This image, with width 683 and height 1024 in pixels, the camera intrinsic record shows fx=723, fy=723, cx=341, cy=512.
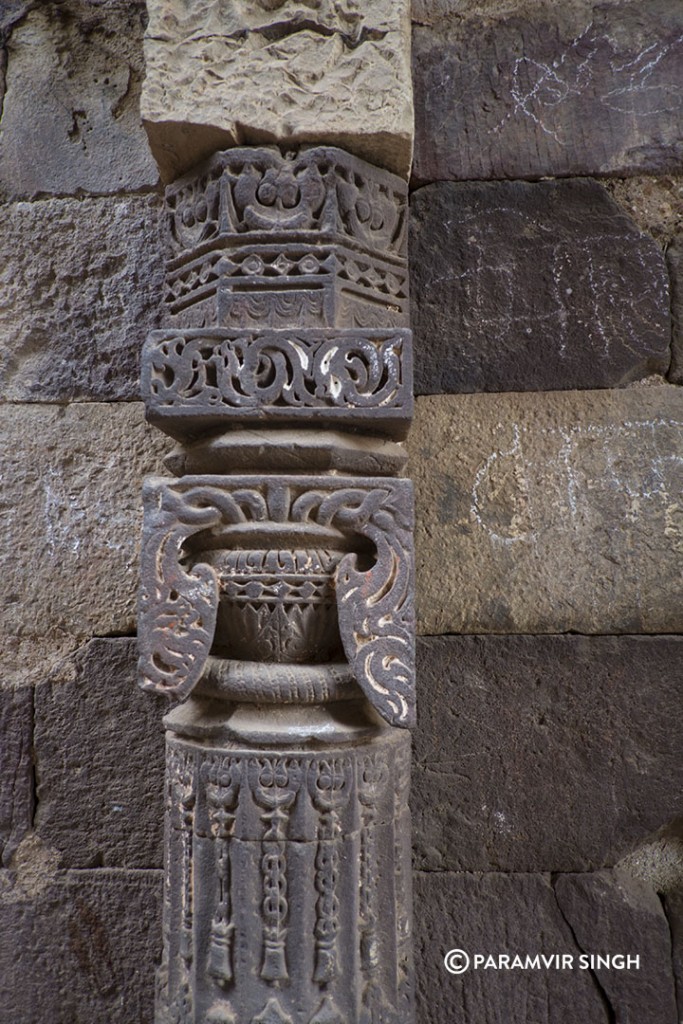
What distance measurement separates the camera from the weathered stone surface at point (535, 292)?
6.96 ft

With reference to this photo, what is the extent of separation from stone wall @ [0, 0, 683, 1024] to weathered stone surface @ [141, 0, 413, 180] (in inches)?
21.9

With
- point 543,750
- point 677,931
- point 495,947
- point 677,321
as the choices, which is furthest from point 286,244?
point 677,931

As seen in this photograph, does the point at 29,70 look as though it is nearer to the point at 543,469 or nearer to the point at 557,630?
the point at 543,469

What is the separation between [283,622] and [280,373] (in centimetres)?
54

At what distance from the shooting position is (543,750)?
2.01 meters

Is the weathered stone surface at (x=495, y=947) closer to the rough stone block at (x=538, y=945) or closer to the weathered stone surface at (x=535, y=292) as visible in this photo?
the rough stone block at (x=538, y=945)

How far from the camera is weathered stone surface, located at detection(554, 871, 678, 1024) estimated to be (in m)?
1.93

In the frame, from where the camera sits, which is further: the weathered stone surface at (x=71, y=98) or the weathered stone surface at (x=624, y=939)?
the weathered stone surface at (x=71, y=98)

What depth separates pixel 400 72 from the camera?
1.67m

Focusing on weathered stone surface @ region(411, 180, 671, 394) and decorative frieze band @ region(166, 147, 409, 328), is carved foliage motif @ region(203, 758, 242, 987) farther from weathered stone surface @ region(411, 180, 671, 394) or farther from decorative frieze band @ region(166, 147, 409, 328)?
weathered stone surface @ region(411, 180, 671, 394)

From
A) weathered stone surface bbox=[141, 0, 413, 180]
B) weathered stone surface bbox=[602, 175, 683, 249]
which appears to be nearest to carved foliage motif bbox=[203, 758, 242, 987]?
weathered stone surface bbox=[141, 0, 413, 180]

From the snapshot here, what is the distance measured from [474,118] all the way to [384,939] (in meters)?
2.24

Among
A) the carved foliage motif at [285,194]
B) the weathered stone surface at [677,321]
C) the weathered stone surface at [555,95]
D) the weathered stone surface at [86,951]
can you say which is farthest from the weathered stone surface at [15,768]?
the weathered stone surface at [677,321]

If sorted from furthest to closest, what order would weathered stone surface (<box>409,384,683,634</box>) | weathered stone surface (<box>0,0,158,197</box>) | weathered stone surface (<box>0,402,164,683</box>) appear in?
weathered stone surface (<box>0,0,158,197</box>) → weathered stone surface (<box>0,402,164,683</box>) → weathered stone surface (<box>409,384,683,634</box>)
